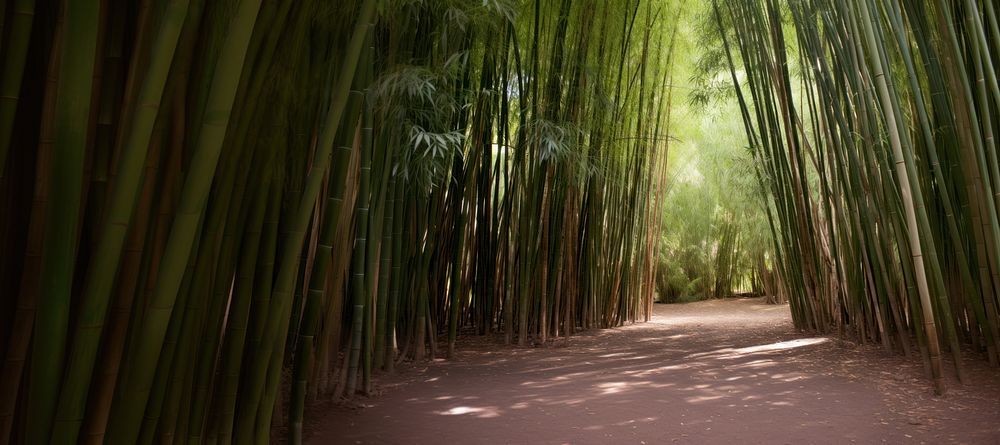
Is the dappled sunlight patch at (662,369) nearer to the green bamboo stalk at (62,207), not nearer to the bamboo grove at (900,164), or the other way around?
the bamboo grove at (900,164)

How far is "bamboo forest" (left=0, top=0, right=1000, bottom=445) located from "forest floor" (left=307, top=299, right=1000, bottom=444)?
0.02m

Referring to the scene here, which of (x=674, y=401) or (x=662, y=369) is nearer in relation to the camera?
(x=674, y=401)

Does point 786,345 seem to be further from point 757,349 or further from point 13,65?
point 13,65

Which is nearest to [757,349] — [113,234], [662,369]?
[662,369]

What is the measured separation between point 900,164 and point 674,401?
127 centimetres

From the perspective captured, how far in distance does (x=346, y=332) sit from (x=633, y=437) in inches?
73.5

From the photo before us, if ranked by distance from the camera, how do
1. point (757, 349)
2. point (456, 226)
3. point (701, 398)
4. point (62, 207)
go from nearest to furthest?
1. point (62, 207)
2. point (701, 398)
3. point (757, 349)
4. point (456, 226)

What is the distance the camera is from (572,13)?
14.4ft

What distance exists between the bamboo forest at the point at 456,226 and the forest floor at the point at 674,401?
0.07 feet

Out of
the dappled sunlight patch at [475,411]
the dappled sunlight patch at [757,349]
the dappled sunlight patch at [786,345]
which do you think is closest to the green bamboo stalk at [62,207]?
the dappled sunlight patch at [475,411]

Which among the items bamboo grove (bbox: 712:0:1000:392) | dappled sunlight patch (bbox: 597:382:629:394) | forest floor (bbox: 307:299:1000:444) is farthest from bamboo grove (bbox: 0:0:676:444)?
Result: bamboo grove (bbox: 712:0:1000:392)

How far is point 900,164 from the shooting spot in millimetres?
2605

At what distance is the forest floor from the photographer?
2271 mm

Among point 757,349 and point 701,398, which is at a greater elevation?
point 757,349
